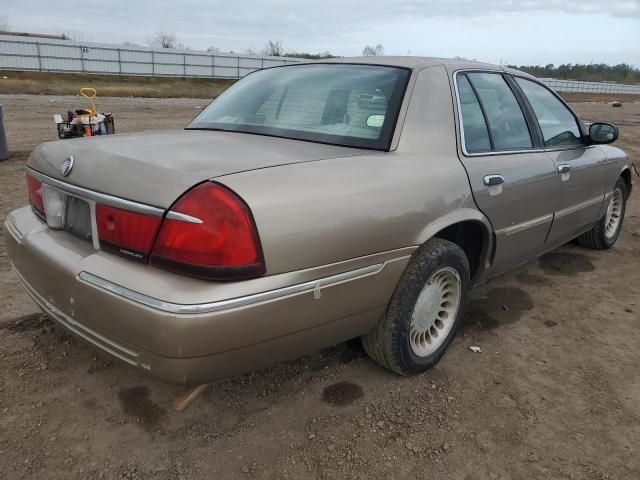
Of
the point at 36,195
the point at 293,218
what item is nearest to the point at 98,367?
the point at 36,195

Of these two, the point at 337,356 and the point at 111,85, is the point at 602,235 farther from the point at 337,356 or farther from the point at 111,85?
the point at 111,85

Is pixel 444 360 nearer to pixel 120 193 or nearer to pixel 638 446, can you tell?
pixel 638 446

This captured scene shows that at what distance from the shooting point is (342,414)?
2373mm

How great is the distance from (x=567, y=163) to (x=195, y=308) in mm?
2915

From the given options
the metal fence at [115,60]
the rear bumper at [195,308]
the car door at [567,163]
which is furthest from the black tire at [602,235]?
the metal fence at [115,60]

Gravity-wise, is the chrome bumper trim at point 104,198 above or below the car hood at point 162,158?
below

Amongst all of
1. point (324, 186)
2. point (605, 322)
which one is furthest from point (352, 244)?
point (605, 322)

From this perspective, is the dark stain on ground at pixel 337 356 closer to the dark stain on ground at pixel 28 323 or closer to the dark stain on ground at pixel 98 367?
the dark stain on ground at pixel 98 367

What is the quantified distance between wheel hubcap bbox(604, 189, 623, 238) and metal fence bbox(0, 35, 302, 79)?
101 ft

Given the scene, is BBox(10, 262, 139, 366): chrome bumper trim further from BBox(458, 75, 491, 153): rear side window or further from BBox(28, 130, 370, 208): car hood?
BBox(458, 75, 491, 153): rear side window

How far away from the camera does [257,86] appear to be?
3104 millimetres

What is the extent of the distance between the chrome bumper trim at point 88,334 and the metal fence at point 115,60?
32838 millimetres

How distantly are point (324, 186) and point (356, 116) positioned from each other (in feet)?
2.43

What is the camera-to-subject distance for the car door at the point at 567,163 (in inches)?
137
